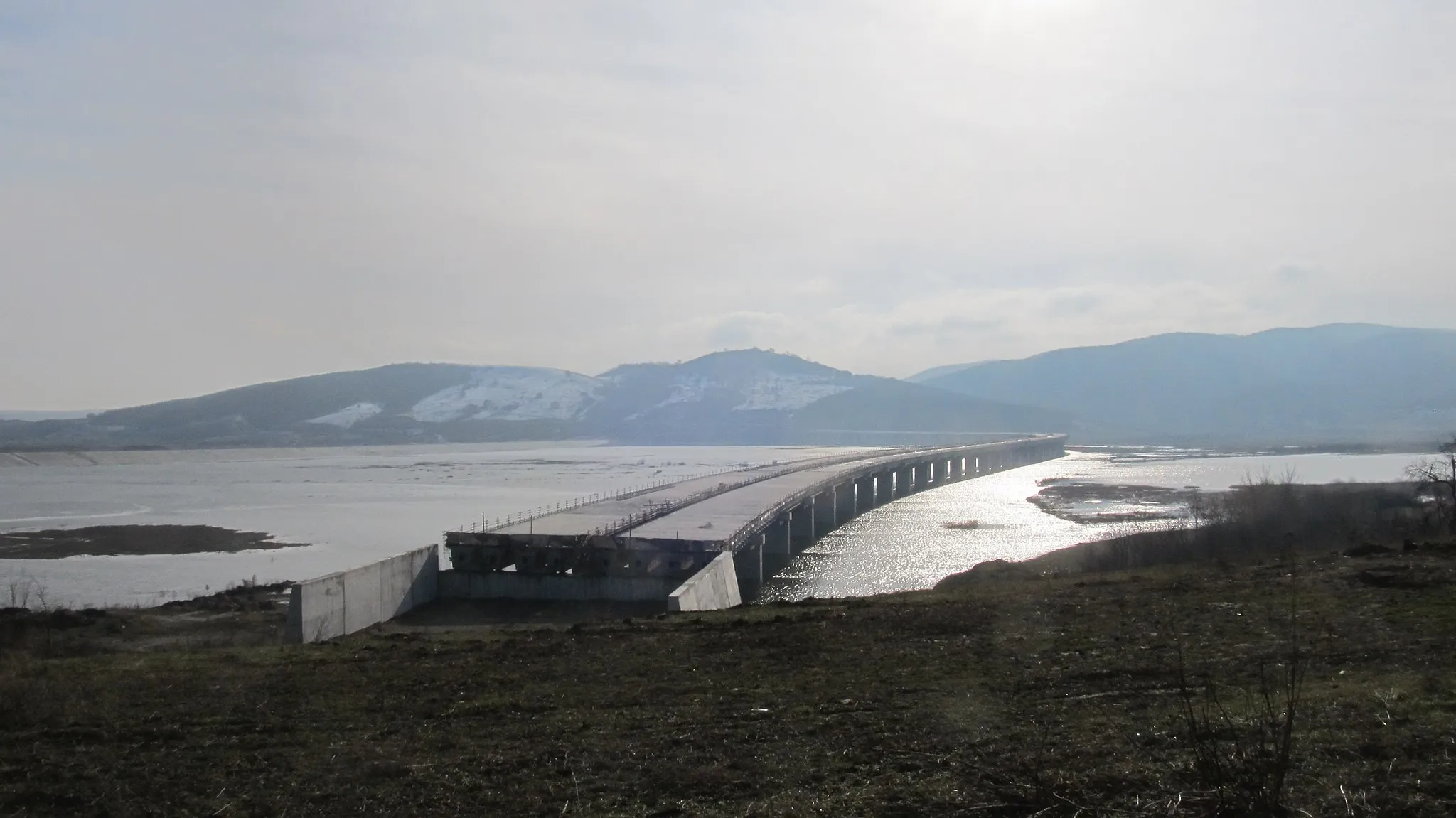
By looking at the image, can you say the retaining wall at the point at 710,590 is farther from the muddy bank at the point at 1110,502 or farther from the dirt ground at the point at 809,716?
the muddy bank at the point at 1110,502

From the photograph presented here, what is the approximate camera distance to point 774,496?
188 feet

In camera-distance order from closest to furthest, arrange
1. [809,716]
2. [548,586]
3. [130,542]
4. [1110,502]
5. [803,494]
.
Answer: [809,716], [548,586], [130,542], [803,494], [1110,502]

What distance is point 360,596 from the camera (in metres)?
28.3

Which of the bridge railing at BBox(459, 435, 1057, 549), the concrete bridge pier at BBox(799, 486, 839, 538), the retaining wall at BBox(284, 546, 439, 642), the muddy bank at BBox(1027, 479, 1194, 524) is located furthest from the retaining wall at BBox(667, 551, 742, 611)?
the muddy bank at BBox(1027, 479, 1194, 524)

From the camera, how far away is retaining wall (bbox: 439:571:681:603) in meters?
33.7

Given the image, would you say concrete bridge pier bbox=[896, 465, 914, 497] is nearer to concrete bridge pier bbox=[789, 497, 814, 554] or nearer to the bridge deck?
the bridge deck

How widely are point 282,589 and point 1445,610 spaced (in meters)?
35.2

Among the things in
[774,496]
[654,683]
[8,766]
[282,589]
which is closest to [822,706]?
[654,683]

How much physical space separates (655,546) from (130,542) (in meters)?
34.7

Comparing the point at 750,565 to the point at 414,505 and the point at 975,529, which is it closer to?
the point at 975,529

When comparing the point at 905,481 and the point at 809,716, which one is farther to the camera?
the point at 905,481

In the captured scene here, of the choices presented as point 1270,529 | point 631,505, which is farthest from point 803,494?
point 1270,529

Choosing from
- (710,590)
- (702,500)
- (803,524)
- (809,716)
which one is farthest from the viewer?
(803,524)

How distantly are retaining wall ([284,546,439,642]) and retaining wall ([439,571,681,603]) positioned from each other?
0.87 m
